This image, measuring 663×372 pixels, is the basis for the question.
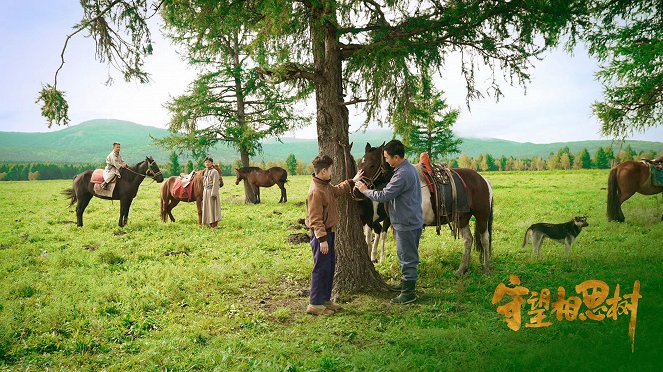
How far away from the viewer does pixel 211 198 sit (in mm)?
13141

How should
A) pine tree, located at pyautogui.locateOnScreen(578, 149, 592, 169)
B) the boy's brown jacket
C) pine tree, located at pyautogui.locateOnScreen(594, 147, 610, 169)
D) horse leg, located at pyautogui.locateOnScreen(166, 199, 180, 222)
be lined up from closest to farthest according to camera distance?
the boy's brown jacket
horse leg, located at pyautogui.locateOnScreen(166, 199, 180, 222)
pine tree, located at pyautogui.locateOnScreen(594, 147, 610, 169)
pine tree, located at pyautogui.locateOnScreen(578, 149, 592, 169)

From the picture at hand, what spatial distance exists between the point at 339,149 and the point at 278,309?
100 inches

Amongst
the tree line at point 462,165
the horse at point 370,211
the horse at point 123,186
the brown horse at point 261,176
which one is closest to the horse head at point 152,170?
the horse at point 123,186

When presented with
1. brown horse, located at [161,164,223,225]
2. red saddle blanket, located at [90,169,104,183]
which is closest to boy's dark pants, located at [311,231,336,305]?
brown horse, located at [161,164,223,225]

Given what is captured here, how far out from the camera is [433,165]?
7.59 metres

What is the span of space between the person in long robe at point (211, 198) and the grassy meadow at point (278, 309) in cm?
175

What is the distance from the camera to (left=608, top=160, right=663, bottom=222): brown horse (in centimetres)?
1177

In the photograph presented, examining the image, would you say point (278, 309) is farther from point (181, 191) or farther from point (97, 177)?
point (97, 177)

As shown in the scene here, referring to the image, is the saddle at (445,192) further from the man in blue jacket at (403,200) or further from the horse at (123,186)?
the horse at (123,186)

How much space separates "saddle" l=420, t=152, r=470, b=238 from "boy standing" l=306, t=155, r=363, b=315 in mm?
2148

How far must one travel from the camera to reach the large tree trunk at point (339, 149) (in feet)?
20.7

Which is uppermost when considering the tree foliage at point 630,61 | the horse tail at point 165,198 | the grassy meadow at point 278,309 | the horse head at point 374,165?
the tree foliage at point 630,61

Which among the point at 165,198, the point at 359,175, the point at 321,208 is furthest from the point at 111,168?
the point at 321,208

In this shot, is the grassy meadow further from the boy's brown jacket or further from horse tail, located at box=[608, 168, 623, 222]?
the boy's brown jacket
